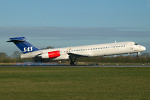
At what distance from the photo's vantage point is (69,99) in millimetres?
13469

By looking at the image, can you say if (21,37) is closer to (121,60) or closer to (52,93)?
(121,60)

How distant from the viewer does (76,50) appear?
50.9 metres

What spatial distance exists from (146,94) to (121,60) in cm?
5203

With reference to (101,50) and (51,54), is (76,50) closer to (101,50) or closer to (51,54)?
(51,54)

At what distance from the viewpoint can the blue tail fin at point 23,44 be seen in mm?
50300

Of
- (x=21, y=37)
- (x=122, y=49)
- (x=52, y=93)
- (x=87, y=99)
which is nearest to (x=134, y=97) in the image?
(x=87, y=99)

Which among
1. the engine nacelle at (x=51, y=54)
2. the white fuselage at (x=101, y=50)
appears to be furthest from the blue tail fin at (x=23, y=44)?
the engine nacelle at (x=51, y=54)

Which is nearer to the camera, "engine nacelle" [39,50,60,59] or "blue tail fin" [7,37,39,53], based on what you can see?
"blue tail fin" [7,37,39,53]

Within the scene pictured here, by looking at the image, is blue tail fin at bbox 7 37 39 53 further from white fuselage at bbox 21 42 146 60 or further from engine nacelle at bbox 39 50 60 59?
engine nacelle at bbox 39 50 60 59

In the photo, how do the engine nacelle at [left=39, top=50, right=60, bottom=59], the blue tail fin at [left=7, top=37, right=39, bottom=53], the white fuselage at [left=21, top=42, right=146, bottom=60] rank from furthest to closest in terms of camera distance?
the engine nacelle at [left=39, top=50, right=60, bottom=59], the blue tail fin at [left=7, top=37, right=39, bottom=53], the white fuselage at [left=21, top=42, right=146, bottom=60]

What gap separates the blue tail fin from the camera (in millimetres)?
50300

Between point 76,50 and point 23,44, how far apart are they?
9786mm

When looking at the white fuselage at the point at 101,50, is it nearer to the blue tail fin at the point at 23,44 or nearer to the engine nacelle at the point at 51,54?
the engine nacelle at the point at 51,54

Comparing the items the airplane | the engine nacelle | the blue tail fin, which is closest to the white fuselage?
the airplane
